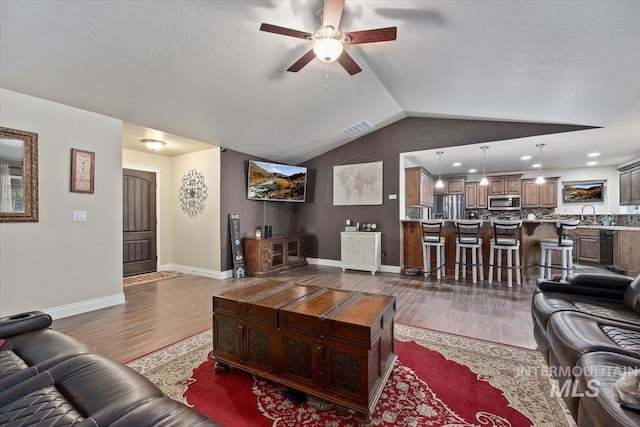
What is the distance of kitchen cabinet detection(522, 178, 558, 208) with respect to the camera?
294 inches

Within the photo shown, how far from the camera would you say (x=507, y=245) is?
4441mm

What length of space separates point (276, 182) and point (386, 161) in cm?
248

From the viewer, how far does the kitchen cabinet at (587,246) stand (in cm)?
625

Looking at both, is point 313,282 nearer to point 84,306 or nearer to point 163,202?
point 84,306

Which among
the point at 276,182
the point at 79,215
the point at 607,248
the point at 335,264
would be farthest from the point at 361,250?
the point at 607,248

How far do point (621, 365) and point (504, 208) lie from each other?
7.57 meters

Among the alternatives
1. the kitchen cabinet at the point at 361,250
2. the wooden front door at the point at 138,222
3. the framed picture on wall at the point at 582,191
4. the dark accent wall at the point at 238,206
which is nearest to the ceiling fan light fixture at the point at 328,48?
the dark accent wall at the point at 238,206

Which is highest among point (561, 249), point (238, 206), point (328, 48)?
point (328, 48)

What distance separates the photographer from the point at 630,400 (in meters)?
0.95

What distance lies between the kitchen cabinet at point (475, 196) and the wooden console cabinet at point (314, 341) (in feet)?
24.2

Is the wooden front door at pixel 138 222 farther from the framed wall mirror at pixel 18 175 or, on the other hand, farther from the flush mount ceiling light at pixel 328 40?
the flush mount ceiling light at pixel 328 40

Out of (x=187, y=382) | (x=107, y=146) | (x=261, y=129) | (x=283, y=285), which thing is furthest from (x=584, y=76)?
(x=107, y=146)

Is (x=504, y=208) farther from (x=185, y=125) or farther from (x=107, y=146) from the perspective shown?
(x=107, y=146)
